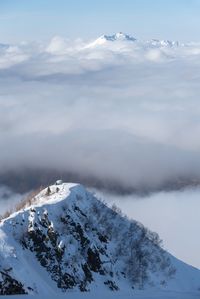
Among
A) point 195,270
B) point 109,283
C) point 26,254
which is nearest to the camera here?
point 26,254

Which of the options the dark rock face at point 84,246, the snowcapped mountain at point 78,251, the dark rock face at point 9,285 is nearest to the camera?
the dark rock face at point 9,285

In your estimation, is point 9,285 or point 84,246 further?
point 84,246

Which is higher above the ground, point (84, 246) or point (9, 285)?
point (9, 285)

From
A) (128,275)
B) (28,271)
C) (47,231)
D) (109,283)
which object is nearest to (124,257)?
(128,275)

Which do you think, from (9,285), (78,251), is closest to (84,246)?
(78,251)

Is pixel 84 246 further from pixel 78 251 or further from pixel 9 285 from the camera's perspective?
pixel 9 285

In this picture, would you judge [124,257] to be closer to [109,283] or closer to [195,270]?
[109,283]

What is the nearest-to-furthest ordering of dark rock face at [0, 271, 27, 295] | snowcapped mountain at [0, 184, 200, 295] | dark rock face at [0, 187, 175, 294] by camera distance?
dark rock face at [0, 271, 27, 295]
snowcapped mountain at [0, 184, 200, 295]
dark rock face at [0, 187, 175, 294]

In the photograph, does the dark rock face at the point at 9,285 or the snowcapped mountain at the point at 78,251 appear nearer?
the dark rock face at the point at 9,285
